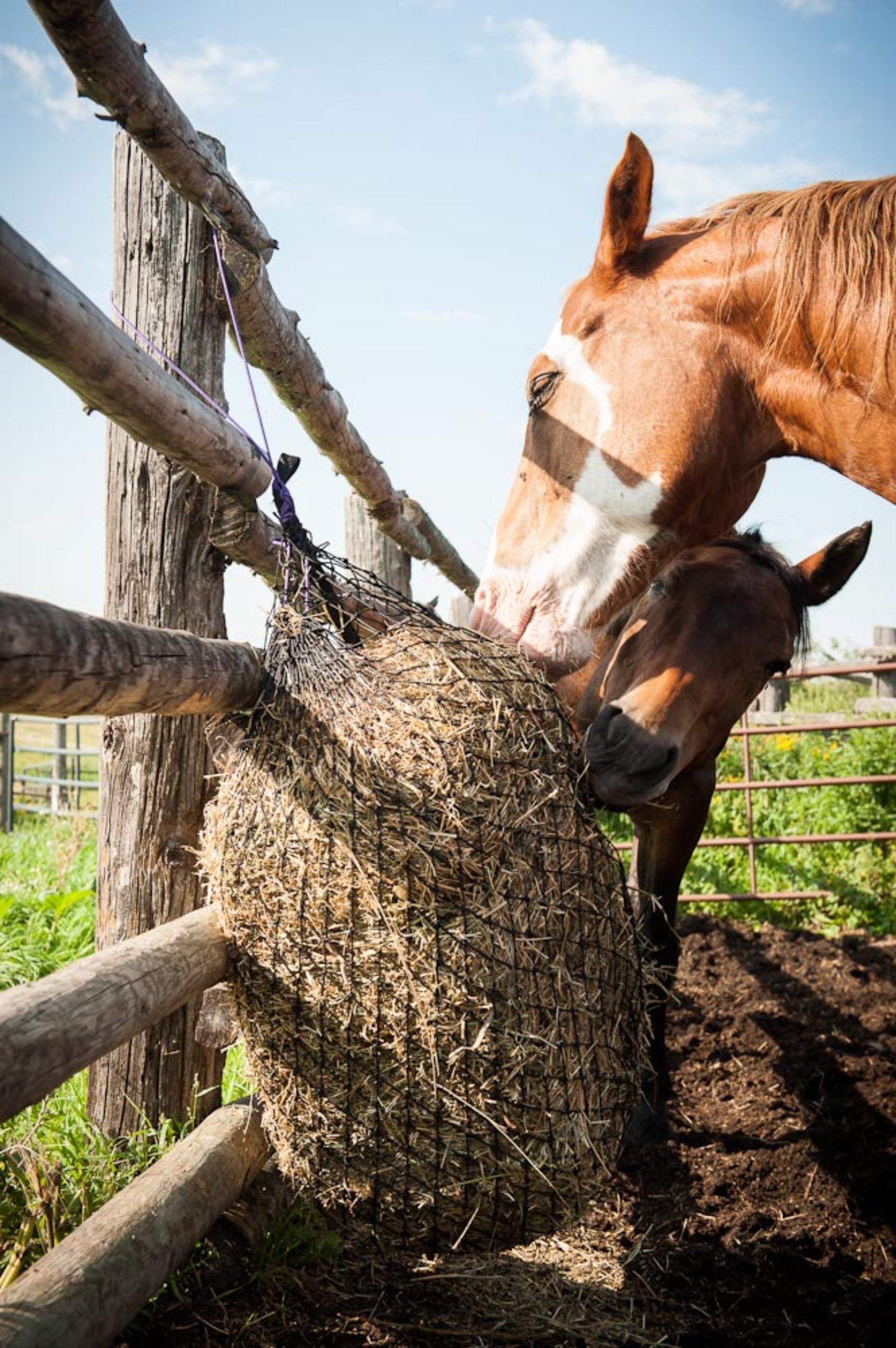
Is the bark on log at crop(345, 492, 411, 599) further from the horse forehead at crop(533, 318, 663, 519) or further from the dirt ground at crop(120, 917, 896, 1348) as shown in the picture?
the dirt ground at crop(120, 917, 896, 1348)

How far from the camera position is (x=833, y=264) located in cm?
212

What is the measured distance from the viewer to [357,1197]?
1.73m

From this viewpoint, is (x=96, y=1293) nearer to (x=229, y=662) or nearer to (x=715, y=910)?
(x=229, y=662)

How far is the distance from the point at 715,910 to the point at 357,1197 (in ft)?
19.5

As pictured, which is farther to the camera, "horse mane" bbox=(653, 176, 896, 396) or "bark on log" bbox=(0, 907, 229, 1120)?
"horse mane" bbox=(653, 176, 896, 396)

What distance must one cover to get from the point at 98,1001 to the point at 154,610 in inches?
35.2

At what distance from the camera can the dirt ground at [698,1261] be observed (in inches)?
80.7

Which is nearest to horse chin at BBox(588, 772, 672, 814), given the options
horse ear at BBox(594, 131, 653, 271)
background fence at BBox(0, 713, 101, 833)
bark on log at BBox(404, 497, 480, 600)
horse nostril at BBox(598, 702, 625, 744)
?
horse nostril at BBox(598, 702, 625, 744)

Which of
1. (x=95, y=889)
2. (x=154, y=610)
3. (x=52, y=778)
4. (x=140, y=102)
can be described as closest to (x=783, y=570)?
(x=154, y=610)

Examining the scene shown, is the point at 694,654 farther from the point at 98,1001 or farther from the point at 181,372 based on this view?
the point at 98,1001

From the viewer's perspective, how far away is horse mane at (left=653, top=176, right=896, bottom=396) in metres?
2.07

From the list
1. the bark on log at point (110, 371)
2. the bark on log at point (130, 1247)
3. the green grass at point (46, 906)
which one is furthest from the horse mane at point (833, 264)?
the green grass at point (46, 906)

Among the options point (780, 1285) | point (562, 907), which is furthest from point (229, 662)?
point (780, 1285)

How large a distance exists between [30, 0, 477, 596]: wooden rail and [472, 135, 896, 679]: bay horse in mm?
725
